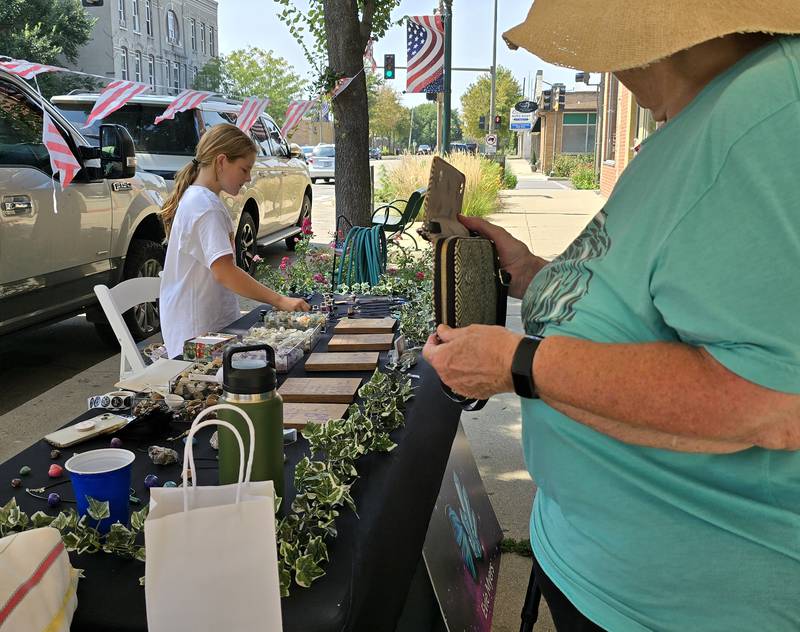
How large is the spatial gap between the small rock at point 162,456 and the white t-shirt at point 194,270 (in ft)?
5.63

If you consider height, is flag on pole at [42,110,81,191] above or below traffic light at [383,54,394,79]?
below

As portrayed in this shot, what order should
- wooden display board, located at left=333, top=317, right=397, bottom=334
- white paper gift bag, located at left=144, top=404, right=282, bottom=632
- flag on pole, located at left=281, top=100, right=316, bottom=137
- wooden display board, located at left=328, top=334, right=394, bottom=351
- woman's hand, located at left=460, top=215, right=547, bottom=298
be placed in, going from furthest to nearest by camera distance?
flag on pole, located at left=281, top=100, right=316, bottom=137, wooden display board, located at left=333, top=317, right=397, bottom=334, wooden display board, located at left=328, top=334, right=394, bottom=351, woman's hand, located at left=460, top=215, right=547, bottom=298, white paper gift bag, located at left=144, top=404, right=282, bottom=632

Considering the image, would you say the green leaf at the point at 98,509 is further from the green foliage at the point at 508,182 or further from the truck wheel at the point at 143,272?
the green foliage at the point at 508,182

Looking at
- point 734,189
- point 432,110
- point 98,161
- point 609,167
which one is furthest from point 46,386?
point 432,110

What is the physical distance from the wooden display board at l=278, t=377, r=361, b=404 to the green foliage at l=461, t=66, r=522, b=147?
154 ft

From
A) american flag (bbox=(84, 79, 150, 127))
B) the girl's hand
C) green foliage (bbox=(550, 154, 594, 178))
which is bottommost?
the girl's hand

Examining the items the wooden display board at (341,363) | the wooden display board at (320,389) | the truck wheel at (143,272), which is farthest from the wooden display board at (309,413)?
the truck wheel at (143,272)

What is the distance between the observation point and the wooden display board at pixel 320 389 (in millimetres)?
2346

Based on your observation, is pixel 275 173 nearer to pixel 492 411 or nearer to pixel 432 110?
pixel 492 411

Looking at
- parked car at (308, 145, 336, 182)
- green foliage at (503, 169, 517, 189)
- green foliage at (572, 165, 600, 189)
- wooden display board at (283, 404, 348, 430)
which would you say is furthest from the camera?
parked car at (308, 145, 336, 182)

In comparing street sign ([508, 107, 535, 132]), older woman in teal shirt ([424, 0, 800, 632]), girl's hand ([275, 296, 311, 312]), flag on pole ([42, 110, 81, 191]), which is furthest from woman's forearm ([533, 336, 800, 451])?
street sign ([508, 107, 535, 132])

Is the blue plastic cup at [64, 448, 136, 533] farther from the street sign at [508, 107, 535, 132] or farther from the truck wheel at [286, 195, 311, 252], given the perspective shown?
the street sign at [508, 107, 535, 132]

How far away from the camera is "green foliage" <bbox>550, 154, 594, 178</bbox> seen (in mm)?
36281

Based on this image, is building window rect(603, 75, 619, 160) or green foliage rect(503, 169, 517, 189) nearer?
building window rect(603, 75, 619, 160)
